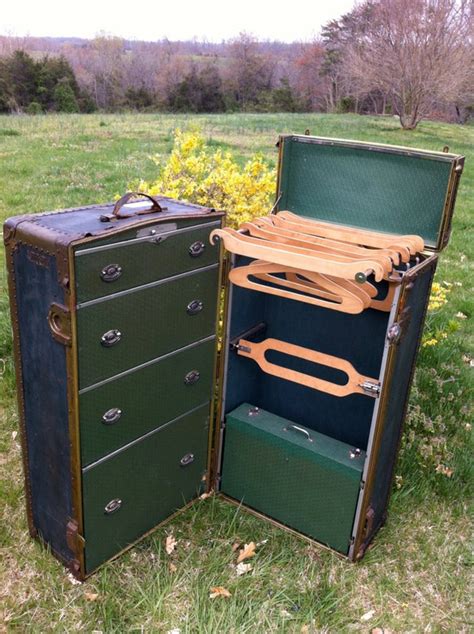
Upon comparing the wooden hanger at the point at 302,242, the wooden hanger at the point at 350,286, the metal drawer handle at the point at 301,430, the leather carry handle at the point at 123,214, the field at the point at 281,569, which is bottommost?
the field at the point at 281,569

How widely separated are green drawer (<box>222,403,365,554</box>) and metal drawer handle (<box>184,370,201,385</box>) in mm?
344

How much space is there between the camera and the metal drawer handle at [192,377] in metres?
3.02

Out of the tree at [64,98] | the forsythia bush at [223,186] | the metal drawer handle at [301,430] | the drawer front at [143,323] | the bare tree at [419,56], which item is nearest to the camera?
the drawer front at [143,323]

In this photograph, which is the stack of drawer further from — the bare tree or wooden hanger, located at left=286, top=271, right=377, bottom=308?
the bare tree

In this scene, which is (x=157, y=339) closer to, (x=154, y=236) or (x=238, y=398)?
(x=154, y=236)

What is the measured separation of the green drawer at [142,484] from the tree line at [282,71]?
66.3 feet

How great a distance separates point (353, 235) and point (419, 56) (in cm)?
2156

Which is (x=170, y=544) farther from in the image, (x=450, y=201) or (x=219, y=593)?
(x=450, y=201)

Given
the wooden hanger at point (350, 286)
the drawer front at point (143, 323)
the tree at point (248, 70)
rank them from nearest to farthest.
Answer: the drawer front at point (143, 323) → the wooden hanger at point (350, 286) → the tree at point (248, 70)

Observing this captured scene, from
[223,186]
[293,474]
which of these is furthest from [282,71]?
[293,474]

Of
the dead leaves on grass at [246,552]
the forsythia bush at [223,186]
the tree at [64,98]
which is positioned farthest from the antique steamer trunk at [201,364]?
the tree at [64,98]

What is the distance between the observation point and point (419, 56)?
21781 mm

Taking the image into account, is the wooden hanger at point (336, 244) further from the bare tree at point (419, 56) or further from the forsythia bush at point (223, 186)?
the bare tree at point (419, 56)

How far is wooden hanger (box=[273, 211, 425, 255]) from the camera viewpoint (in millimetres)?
2898
